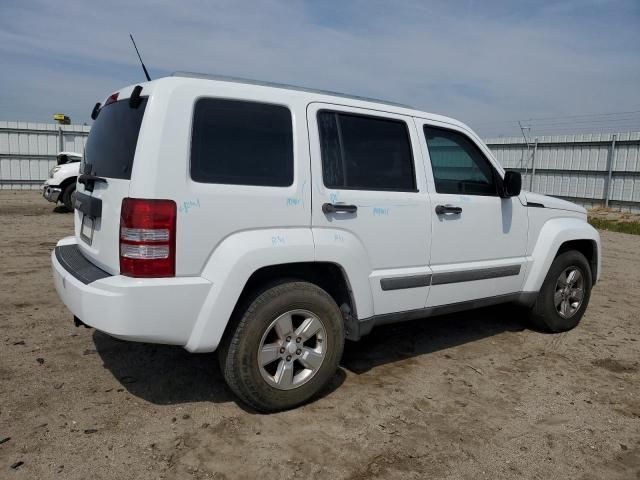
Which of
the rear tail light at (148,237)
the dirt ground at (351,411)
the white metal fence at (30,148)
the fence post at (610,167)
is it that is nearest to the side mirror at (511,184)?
the dirt ground at (351,411)

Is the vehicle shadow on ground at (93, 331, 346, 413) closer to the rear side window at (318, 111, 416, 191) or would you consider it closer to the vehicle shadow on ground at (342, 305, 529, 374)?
the vehicle shadow on ground at (342, 305, 529, 374)

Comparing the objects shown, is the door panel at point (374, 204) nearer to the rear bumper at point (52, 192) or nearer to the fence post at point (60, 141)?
the rear bumper at point (52, 192)

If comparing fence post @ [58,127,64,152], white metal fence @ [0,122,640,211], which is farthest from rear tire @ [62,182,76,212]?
fence post @ [58,127,64,152]

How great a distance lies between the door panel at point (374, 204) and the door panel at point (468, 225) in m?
0.15

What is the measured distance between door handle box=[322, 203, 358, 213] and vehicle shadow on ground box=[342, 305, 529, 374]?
4.31 ft

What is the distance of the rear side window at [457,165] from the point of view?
3.81 metres

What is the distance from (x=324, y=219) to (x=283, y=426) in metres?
1.25

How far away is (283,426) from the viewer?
9.76 ft

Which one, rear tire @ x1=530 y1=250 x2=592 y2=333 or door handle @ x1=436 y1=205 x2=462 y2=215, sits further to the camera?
rear tire @ x1=530 y1=250 x2=592 y2=333

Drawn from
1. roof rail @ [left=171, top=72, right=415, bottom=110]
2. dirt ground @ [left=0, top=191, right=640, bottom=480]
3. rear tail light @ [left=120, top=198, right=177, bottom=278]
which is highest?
roof rail @ [left=171, top=72, right=415, bottom=110]

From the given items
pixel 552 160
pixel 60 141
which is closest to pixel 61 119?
pixel 60 141

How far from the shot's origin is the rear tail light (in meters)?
2.61

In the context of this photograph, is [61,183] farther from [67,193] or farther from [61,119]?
[61,119]

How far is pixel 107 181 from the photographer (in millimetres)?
2938
